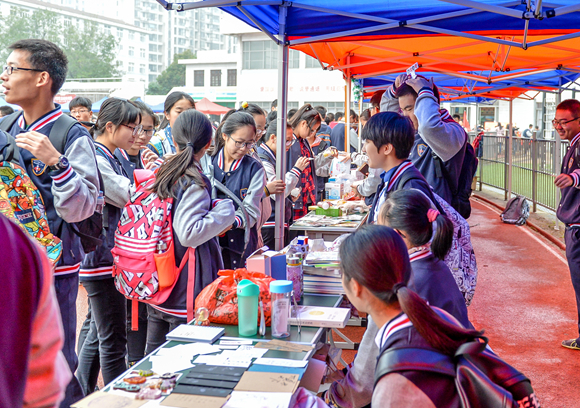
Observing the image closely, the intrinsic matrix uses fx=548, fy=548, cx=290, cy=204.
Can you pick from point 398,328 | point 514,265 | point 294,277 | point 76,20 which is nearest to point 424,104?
point 294,277

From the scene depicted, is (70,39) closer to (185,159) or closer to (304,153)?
(304,153)

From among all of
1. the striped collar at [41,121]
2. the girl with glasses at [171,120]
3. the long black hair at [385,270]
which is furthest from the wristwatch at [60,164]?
the girl with glasses at [171,120]

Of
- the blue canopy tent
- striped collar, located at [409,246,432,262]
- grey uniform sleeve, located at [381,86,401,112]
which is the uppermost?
the blue canopy tent

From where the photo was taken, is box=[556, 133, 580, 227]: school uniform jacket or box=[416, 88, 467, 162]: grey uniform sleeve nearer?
box=[416, 88, 467, 162]: grey uniform sleeve

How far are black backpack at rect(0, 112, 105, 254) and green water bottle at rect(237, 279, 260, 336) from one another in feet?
2.79

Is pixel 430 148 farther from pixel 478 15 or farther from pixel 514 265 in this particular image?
pixel 514 265

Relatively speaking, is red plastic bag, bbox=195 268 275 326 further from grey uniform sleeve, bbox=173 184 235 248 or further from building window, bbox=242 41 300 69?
building window, bbox=242 41 300 69

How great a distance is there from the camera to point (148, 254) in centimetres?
293

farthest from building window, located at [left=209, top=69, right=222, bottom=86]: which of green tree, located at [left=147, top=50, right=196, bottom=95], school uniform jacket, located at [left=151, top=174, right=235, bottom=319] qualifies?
school uniform jacket, located at [left=151, top=174, right=235, bottom=319]

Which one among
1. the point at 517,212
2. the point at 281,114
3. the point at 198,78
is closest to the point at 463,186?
the point at 281,114

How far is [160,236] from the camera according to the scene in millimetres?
2967

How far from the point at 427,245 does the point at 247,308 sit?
863 millimetres

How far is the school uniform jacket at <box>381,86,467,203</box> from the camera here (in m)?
3.73

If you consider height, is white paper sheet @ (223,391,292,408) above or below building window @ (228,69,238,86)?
below
